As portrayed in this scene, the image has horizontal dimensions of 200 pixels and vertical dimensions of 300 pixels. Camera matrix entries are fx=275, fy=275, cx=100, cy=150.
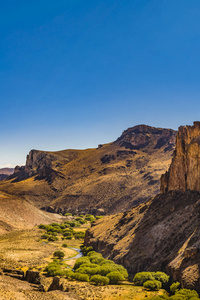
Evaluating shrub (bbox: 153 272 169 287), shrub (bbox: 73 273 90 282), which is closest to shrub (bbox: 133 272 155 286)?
shrub (bbox: 153 272 169 287)

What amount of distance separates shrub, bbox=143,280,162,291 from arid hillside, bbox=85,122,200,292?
10.2ft

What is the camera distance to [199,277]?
137ft

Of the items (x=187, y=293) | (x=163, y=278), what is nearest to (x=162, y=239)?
(x=163, y=278)

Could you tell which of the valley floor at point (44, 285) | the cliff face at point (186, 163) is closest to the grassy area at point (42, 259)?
the valley floor at point (44, 285)

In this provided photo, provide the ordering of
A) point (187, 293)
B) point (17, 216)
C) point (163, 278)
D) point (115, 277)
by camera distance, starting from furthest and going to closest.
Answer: point (17, 216)
point (115, 277)
point (163, 278)
point (187, 293)

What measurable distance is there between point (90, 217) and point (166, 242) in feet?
353

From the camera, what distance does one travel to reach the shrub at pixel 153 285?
153ft

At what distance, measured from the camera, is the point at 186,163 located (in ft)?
230

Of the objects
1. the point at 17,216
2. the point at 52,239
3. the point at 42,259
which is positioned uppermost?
A: the point at 17,216

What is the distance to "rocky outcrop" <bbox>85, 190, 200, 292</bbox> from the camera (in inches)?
1832

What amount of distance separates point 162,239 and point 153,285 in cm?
1359

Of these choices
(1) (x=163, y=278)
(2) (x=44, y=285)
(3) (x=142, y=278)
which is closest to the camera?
(1) (x=163, y=278)

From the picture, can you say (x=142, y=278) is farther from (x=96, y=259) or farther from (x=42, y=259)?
(x=42, y=259)

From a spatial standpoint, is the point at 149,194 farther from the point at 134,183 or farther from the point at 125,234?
the point at 125,234
